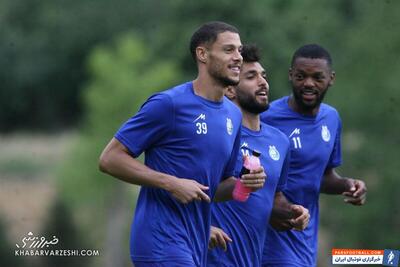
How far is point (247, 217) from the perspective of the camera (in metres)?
8.14

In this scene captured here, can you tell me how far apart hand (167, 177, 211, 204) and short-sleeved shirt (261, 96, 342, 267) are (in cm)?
202

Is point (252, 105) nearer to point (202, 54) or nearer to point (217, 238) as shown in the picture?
point (202, 54)

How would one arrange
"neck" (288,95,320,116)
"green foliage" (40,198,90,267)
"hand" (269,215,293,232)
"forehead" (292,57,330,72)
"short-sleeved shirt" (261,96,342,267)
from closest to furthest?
1. "hand" (269,215,293,232)
2. "short-sleeved shirt" (261,96,342,267)
3. "forehead" (292,57,330,72)
4. "neck" (288,95,320,116)
5. "green foliage" (40,198,90,267)

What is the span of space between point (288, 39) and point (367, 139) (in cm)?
388

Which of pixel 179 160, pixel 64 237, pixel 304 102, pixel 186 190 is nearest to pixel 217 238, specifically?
pixel 179 160

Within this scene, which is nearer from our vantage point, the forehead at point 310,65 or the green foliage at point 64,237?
the forehead at point 310,65

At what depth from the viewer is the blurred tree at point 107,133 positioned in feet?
58.3

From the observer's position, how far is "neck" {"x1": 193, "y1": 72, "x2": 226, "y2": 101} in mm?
7387

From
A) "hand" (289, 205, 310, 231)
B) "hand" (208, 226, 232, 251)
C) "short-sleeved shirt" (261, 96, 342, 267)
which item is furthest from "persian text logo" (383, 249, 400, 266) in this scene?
"hand" (208, 226, 232, 251)

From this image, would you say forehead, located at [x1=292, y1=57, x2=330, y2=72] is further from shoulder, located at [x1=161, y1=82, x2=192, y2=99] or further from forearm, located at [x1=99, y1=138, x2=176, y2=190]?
forearm, located at [x1=99, y1=138, x2=176, y2=190]

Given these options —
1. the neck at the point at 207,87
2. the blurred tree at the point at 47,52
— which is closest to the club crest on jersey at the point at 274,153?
the neck at the point at 207,87

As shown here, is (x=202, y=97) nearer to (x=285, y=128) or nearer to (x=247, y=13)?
(x=285, y=128)

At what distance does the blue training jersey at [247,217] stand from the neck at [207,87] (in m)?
0.86

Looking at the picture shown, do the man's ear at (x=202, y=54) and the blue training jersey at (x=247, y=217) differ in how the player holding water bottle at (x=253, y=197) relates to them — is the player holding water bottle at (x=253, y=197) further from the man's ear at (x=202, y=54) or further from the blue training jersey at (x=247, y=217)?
the man's ear at (x=202, y=54)
